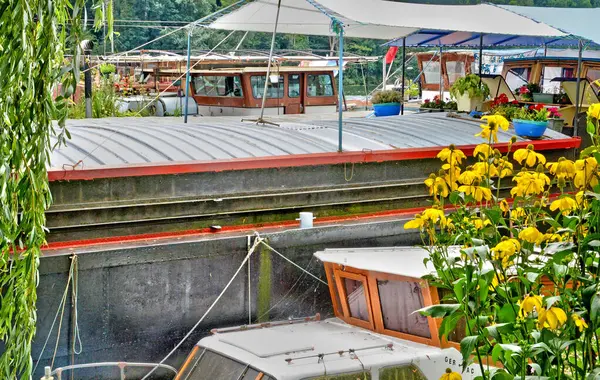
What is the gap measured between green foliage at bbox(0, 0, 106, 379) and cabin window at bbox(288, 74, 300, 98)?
14.3 m

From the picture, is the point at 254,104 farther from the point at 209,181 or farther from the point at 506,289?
the point at 506,289

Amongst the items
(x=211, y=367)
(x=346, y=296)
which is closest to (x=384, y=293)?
(x=346, y=296)

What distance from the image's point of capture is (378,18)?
11.8 metres

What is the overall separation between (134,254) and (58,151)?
1.45m

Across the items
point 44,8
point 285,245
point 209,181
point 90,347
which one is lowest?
point 90,347

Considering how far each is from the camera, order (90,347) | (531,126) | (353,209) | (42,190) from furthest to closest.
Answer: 1. (531,126)
2. (353,209)
3. (90,347)
4. (42,190)

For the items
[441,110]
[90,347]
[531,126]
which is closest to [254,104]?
[441,110]

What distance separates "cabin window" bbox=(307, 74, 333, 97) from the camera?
20625mm

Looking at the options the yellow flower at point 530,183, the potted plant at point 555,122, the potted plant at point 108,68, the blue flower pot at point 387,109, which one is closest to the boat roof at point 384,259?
the yellow flower at point 530,183

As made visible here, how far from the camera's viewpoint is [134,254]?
29.6 feet

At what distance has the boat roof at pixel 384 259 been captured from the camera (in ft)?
29.1

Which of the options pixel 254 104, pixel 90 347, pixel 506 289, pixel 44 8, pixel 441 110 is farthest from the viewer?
pixel 254 104

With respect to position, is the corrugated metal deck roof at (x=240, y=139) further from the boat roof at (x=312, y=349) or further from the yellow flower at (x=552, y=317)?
the yellow flower at (x=552, y=317)

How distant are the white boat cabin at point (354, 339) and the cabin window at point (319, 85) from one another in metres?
11.2
